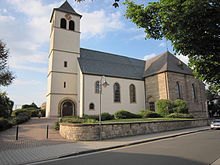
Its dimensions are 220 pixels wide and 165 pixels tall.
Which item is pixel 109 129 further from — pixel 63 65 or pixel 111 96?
pixel 63 65

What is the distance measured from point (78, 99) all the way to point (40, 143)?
16404 millimetres

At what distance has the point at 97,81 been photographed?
26406 millimetres

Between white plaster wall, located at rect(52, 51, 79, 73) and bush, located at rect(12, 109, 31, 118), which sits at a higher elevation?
white plaster wall, located at rect(52, 51, 79, 73)

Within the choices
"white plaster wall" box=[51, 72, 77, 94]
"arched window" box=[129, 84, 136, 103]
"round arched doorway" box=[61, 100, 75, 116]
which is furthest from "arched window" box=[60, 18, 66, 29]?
"arched window" box=[129, 84, 136, 103]

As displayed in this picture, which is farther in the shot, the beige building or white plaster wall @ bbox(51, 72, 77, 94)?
white plaster wall @ bbox(51, 72, 77, 94)

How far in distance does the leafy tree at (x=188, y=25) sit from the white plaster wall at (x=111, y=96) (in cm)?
1843

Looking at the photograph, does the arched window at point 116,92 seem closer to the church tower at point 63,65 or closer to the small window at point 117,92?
the small window at point 117,92

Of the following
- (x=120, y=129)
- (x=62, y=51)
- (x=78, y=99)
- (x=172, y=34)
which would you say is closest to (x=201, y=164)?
(x=172, y=34)

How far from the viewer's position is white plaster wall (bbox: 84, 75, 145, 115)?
2514 cm

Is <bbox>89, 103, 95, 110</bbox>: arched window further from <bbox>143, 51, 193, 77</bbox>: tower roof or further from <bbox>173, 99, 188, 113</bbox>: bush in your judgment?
<bbox>143, 51, 193, 77</bbox>: tower roof

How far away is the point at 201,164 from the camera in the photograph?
18.4ft

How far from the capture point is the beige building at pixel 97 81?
25922 mm

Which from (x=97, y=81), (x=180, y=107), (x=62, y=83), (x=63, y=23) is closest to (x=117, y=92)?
(x=97, y=81)

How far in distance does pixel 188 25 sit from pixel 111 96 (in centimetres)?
2152
